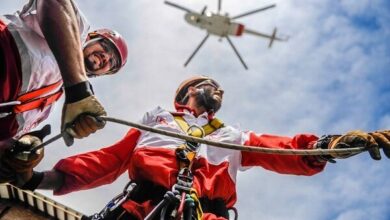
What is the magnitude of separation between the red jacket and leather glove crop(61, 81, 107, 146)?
1119mm

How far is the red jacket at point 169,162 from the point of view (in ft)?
11.8

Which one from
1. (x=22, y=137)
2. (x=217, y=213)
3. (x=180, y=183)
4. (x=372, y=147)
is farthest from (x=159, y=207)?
(x=372, y=147)

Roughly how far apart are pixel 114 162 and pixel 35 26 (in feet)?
5.23

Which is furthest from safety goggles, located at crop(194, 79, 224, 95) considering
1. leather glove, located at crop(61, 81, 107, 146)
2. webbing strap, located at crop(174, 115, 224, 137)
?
leather glove, located at crop(61, 81, 107, 146)

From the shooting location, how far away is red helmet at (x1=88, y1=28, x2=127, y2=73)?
193 inches

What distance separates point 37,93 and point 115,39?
1.71 meters

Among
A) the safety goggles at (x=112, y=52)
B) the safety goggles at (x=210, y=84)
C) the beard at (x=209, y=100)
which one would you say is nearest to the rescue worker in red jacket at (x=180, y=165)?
the beard at (x=209, y=100)

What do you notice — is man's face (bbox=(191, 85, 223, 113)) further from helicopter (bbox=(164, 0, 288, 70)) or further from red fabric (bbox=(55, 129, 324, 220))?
helicopter (bbox=(164, 0, 288, 70))

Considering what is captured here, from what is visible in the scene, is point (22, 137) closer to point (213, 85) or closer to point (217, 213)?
point (217, 213)

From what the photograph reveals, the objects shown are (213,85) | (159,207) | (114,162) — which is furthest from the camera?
(213,85)

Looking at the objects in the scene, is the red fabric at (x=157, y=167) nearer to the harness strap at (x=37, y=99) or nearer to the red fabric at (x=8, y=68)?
the harness strap at (x=37, y=99)

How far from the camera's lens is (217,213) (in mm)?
3607

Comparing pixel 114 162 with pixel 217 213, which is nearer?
pixel 217 213

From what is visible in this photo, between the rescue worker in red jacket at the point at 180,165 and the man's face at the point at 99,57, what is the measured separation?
73cm
